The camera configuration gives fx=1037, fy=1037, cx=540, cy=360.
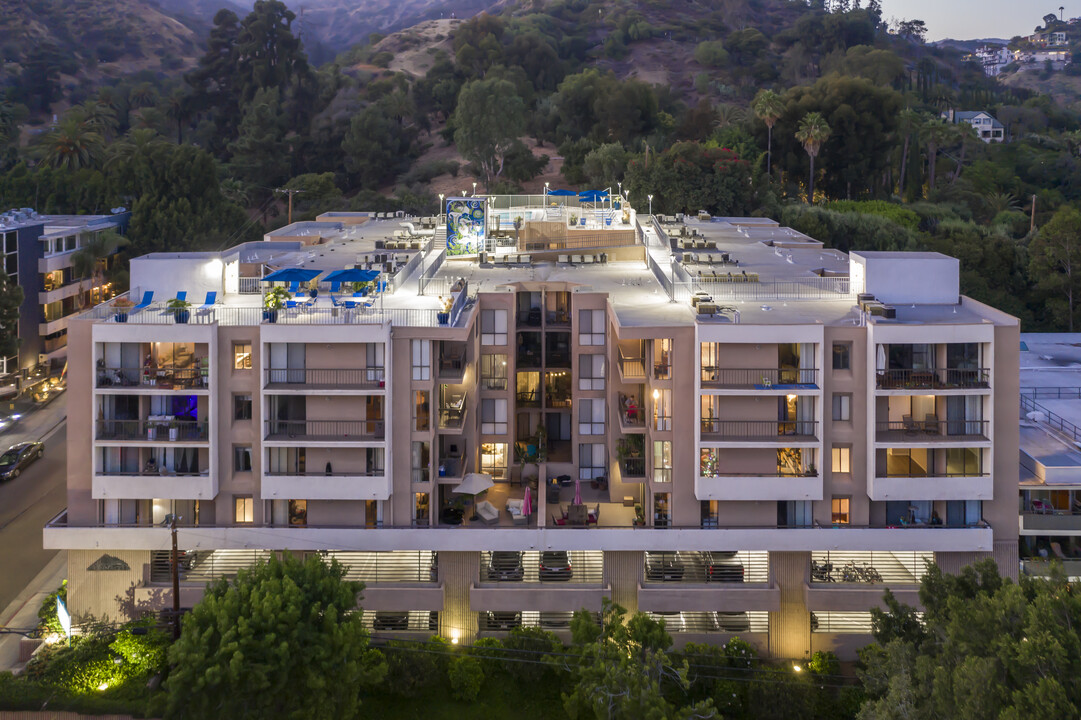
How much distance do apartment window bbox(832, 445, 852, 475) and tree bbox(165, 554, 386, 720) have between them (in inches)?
727

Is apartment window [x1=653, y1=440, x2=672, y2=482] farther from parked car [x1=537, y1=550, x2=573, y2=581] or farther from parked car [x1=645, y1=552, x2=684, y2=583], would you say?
parked car [x1=537, y1=550, x2=573, y2=581]

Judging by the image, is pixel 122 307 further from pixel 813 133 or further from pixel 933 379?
pixel 813 133

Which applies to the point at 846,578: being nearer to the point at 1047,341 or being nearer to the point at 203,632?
the point at 203,632

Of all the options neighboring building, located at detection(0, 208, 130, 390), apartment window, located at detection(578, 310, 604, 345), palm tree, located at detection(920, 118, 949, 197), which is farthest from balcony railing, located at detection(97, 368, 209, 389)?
palm tree, located at detection(920, 118, 949, 197)

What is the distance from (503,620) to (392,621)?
431 centimetres

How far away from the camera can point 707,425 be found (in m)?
Result: 39.0

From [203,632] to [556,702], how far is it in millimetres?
13128

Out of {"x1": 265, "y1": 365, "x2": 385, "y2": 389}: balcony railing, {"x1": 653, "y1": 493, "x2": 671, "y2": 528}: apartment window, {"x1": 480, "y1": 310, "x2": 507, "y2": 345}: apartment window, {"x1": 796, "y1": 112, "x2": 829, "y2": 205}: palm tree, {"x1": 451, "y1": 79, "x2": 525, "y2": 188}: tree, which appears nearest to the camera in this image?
{"x1": 265, "y1": 365, "x2": 385, "y2": 389}: balcony railing

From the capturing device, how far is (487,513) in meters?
41.2

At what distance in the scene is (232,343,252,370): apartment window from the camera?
39375mm

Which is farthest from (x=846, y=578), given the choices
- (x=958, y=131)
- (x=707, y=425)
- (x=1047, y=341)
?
(x=958, y=131)

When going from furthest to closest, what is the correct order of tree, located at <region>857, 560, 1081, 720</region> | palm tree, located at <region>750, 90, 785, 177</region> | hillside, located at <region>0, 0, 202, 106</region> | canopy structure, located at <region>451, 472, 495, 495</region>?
1. hillside, located at <region>0, 0, 202, 106</region>
2. palm tree, located at <region>750, 90, 785, 177</region>
3. canopy structure, located at <region>451, 472, 495, 495</region>
4. tree, located at <region>857, 560, 1081, 720</region>

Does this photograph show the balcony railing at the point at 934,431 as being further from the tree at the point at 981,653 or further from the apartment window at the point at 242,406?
the apartment window at the point at 242,406

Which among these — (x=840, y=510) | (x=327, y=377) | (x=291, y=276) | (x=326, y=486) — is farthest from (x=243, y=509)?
(x=840, y=510)
